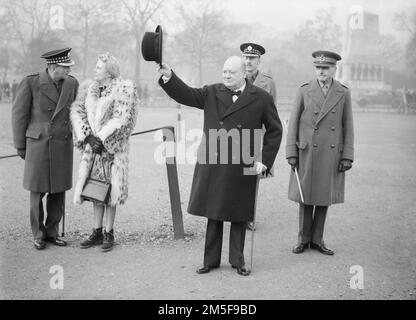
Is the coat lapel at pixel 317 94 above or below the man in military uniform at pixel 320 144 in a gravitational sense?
above

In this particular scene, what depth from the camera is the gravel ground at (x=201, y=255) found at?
4.40 m

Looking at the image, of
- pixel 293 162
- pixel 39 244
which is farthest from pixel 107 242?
pixel 293 162

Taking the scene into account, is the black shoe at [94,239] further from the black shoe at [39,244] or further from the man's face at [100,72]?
the man's face at [100,72]

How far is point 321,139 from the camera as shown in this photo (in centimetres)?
551

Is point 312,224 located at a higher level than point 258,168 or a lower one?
lower

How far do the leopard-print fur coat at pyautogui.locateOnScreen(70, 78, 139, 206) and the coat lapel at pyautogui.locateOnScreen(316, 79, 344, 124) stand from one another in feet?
6.72

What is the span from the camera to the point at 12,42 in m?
41.2

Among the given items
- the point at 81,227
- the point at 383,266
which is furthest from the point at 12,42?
the point at 383,266

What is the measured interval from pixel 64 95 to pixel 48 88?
181mm

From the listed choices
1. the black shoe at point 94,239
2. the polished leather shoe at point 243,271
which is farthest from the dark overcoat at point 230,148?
the black shoe at point 94,239

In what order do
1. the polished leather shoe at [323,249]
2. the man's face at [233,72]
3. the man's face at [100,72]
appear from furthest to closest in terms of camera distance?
1. the polished leather shoe at [323,249]
2. the man's face at [100,72]
3. the man's face at [233,72]

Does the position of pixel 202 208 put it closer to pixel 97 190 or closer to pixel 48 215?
pixel 97 190
